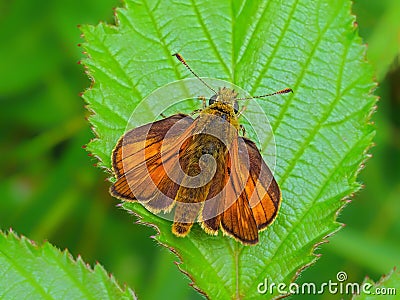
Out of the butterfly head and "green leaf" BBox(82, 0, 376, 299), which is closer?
"green leaf" BBox(82, 0, 376, 299)

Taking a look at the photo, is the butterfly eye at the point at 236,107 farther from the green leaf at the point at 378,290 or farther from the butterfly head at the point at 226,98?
the green leaf at the point at 378,290

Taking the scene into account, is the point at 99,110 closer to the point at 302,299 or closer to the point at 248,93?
the point at 248,93

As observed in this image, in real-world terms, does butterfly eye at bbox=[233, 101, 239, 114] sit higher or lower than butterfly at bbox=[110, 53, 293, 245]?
higher

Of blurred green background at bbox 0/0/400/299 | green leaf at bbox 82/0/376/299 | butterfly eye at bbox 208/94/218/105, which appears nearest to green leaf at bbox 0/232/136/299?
green leaf at bbox 82/0/376/299

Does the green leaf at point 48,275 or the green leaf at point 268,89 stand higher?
the green leaf at point 268,89

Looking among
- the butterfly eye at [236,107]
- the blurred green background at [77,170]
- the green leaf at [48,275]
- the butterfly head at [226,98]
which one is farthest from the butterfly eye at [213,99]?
the blurred green background at [77,170]

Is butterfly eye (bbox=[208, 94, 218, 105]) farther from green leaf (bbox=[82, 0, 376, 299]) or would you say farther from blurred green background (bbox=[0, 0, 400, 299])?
blurred green background (bbox=[0, 0, 400, 299])
